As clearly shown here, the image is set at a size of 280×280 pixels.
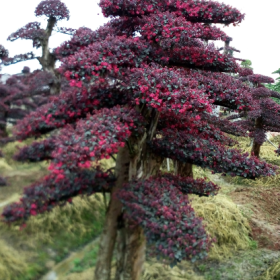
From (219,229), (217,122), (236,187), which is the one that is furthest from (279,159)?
(219,229)

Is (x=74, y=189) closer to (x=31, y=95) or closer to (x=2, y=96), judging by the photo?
(x=31, y=95)

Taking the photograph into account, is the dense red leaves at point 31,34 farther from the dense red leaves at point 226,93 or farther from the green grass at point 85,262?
the green grass at point 85,262

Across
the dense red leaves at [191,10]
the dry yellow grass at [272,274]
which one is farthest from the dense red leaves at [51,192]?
the dry yellow grass at [272,274]

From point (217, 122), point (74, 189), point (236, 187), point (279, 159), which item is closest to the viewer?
point (74, 189)

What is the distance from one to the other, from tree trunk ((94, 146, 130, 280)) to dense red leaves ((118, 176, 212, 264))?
50 cm

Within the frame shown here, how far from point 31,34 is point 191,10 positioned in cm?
236

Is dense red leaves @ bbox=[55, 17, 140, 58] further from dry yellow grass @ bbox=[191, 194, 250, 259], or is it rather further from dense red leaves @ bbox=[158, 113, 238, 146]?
dry yellow grass @ bbox=[191, 194, 250, 259]

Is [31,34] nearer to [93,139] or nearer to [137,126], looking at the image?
[137,126]

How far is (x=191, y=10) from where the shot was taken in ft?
11.4

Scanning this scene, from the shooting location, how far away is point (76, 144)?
6.74ft

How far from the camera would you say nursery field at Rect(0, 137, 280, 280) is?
3225mm

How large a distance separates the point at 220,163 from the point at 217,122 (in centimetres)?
345

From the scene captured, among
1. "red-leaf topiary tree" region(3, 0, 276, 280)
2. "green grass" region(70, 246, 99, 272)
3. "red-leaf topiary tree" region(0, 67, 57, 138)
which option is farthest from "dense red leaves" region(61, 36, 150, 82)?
"green grass" region(70, 246, 99, 272)

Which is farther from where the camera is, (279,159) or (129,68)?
(279,159)
